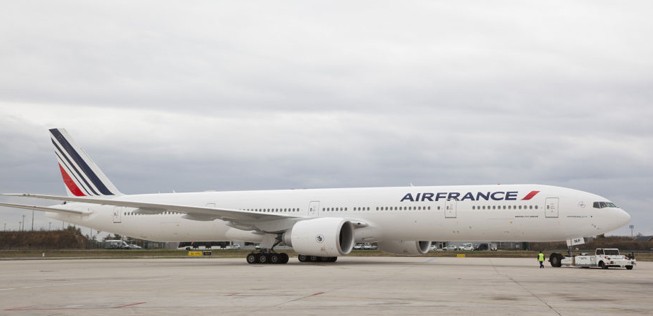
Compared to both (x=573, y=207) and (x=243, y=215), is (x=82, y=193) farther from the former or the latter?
(x=573, y=207)

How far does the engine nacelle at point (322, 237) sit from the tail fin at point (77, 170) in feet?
50.4

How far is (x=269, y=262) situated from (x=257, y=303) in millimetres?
21764

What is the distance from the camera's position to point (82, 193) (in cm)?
4425

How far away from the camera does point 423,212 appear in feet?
113

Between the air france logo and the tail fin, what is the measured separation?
19.3m

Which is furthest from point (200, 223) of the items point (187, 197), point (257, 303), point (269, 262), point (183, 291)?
point (257, 303)

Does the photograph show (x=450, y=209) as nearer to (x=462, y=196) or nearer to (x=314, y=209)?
(x=462, y=196)

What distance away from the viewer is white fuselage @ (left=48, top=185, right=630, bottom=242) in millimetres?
31938

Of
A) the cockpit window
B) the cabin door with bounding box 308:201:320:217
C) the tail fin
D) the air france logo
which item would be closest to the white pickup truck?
the cockpit window

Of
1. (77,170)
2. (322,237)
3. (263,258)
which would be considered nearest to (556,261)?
(322,237)

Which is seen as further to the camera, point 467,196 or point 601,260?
point 467,196

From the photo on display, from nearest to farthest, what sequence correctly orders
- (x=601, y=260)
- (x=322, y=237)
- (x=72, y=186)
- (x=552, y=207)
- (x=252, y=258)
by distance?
1. (x=552, y=207)
2. (x=601, y=260)
3. (x=322, y=237)
4. (x=252, y=258)
5. (x=72, y=186)

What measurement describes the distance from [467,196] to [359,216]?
17.7 feet

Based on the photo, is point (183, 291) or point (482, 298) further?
point (183, 291)
